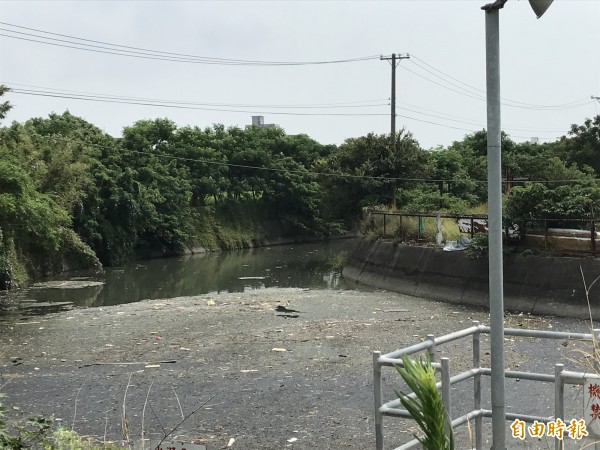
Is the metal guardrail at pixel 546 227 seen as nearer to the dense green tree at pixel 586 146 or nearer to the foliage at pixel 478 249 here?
the foliage at pixel 478 249

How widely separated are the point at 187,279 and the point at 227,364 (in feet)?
71.2

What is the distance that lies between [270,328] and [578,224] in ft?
29.9

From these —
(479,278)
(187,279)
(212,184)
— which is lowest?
(187,279)

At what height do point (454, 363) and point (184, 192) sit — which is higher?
point (184, 192)

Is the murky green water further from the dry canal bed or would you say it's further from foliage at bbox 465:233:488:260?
foliage at bbox 465:233:488:260

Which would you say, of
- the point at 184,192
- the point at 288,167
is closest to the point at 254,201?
the point at 288,167

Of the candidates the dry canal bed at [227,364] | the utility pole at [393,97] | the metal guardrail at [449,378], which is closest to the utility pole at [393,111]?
the utility pole at [393,97]

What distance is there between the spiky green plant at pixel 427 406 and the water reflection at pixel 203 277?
23.1m

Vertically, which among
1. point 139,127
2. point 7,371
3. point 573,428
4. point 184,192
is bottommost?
point 7,371

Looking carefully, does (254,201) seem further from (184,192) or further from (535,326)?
(535,326)

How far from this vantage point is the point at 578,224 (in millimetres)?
19422

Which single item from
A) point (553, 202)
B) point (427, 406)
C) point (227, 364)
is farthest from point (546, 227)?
point (427, 406)

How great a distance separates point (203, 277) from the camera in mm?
34562

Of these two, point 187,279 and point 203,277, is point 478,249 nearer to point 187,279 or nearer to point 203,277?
point 187,279
